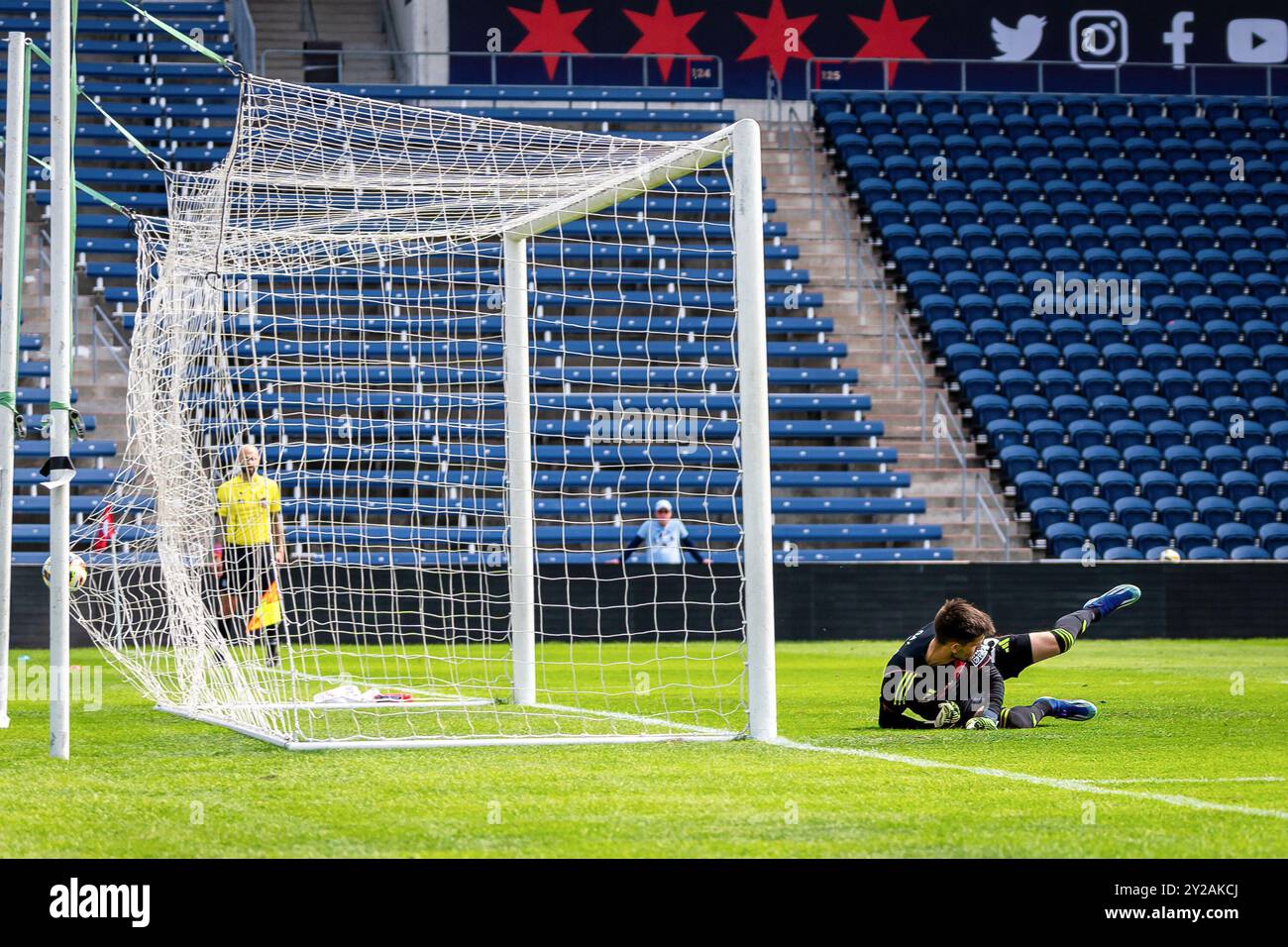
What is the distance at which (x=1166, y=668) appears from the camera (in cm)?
1320

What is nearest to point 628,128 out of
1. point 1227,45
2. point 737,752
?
point 1227,45

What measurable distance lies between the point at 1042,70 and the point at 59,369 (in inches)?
875

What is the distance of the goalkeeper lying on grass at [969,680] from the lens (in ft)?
25.8

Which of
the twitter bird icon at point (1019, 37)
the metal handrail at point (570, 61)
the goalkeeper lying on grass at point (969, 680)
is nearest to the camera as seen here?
the goalkeeper lying on grass at point (969, 680)

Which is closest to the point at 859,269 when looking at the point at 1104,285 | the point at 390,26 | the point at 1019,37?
the point at 1104,285

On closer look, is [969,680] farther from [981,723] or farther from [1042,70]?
[1042,70]

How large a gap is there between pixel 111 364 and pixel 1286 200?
17.1m

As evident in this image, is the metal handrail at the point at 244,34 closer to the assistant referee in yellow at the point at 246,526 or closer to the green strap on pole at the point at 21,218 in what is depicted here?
the assistant referee in yellow at the point at 246,526

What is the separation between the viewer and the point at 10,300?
829cm

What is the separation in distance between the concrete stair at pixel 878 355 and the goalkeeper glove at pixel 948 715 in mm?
11170

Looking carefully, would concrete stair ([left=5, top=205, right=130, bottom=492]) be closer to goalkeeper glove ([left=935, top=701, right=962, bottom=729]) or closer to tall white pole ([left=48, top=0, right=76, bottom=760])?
tall white pole ([left=48, top=0, right=76, bottom=760])

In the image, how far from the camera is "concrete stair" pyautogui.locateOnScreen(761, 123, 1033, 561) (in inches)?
787

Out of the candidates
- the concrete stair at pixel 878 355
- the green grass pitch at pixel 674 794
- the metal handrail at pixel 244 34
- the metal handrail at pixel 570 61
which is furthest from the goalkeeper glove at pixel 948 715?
the metal handrail at pixel 244 34

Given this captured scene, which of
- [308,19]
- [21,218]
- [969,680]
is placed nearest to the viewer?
[969,680]
